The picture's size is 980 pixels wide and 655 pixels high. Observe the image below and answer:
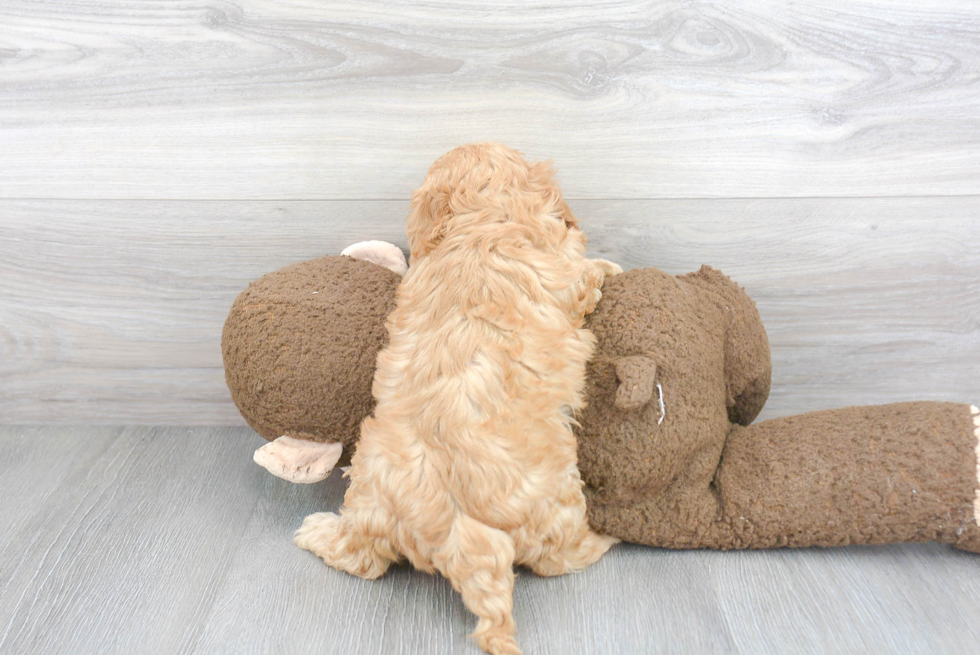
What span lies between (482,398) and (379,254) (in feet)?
1.31

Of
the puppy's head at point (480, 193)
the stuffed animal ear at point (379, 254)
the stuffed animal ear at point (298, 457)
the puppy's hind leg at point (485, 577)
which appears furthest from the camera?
the stuffed animal ear at point (379, 254)

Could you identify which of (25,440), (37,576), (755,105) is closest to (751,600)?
(755,105)

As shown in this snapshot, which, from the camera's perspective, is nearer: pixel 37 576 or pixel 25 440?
pixel 37 576

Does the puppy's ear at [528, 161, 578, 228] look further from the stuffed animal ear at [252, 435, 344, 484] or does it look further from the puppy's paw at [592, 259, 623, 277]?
the stuffed animal ear at [252, 435, 344, 484]

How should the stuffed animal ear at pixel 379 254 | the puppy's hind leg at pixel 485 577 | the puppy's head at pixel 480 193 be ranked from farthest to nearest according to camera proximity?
the stuffed animal ear at pixel 379 254 < the puppy's head at pixel 480 193 < the puppy's hind leg at pixel 485 577

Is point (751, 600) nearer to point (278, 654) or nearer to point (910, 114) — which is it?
point (278, 654)

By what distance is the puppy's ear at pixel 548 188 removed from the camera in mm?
907

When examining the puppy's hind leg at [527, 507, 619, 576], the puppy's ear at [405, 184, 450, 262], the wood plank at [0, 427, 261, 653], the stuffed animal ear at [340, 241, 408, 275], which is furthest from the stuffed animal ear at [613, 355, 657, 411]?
the wood plank at [0, 427, 261, 653]

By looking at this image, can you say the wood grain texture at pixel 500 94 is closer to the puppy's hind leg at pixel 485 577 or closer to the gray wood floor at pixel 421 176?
the gray wood floor at pixel 421 176

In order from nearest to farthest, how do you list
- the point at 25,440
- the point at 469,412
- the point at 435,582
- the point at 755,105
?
the point at 469,412 → the point at 435,582 → the point at 755,105 → the point at 25,440

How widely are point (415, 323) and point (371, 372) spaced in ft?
0.44

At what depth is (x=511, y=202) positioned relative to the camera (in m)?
0.87

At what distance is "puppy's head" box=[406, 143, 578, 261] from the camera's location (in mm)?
873

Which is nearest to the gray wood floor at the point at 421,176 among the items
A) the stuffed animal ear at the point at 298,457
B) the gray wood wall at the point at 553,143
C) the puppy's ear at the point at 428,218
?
the gray wood wall at the point at 553,143
